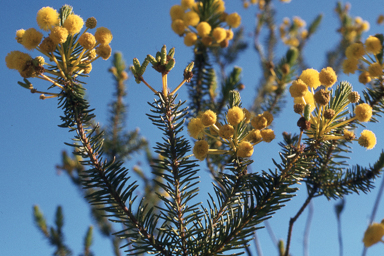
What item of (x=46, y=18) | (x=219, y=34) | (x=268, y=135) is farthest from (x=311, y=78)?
(x=46, y=18)

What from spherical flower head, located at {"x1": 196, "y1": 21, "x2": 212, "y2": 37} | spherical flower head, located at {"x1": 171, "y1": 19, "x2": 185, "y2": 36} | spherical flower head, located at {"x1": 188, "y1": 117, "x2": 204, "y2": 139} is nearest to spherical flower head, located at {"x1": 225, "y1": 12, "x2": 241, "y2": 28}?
spherical flower head, located at {"x1": 196, "y1": 21, "x2": 212, "y2": 37}

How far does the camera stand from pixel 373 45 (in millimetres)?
1146

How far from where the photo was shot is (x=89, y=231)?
2.81 m

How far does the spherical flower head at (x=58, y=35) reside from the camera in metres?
0.86

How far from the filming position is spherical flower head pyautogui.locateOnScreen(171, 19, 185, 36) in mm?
1434

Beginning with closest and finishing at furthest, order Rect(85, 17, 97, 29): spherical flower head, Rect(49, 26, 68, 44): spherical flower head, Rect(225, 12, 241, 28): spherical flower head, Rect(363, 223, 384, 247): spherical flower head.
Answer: Rect(363, 223, 384, 247): spherical flower head, Rect(49, 26, 68, 44): spherical flower head, Rect(85, 17, 97, 29): spherical flower head, Rect(225, 12, 241, 28): spherical flower head

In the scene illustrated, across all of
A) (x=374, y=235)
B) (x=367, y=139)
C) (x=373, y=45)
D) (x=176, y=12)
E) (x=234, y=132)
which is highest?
(x=176, y=12)

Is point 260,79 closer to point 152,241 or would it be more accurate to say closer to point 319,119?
point 319,119

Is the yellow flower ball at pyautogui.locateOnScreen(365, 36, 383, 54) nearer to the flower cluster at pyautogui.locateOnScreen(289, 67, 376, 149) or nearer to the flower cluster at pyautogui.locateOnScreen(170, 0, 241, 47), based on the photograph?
the flower cluster at pyautogui.locateOnScreen(289, 67, 376, 149)

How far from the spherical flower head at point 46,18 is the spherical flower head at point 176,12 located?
2.11 feet

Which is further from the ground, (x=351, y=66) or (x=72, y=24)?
(x=72, y=24)

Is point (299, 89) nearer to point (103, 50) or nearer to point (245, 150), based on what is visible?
point (245, 150)

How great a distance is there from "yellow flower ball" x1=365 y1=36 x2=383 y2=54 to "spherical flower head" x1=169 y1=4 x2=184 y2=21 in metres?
0.81

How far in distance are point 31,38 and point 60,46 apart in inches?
3.1
